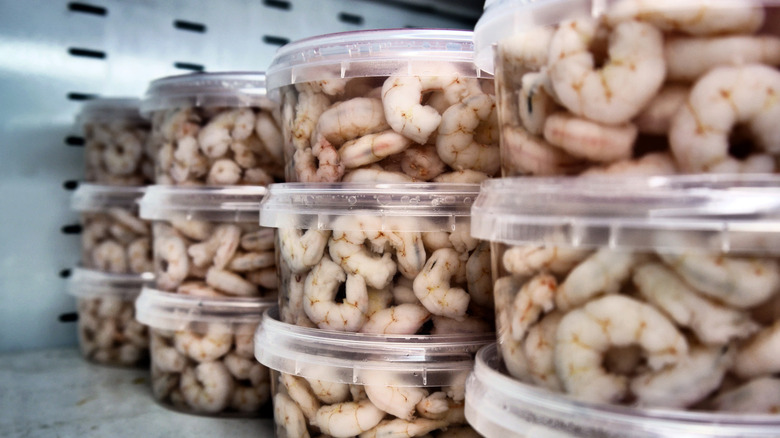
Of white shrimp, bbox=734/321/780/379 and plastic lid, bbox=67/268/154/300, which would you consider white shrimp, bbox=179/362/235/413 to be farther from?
white shrimp, bbox=734/321/780/379

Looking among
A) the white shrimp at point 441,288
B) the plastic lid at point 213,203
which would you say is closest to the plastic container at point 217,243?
the plastic lid at point 213,203

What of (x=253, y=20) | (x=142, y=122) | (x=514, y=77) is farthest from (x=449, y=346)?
(x=253, y=20)

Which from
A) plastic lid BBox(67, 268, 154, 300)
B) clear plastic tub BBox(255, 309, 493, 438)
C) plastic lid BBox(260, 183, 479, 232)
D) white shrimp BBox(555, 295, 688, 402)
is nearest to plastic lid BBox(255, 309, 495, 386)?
clear plastic tub BBox(255, 309, 493, 438)

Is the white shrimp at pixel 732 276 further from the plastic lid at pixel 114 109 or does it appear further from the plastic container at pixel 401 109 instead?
the plastic lid at pixel 114 109

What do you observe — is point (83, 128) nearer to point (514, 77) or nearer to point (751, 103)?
point (514, 77)

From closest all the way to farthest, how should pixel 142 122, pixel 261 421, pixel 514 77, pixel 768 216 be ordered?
pixel 768 216
pixel 514 77
pixel 261 421
pixel 142 122

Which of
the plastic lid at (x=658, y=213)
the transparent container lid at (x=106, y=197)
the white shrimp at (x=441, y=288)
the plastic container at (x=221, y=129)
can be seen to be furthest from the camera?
the transparent container lid at (x=106, y=197)

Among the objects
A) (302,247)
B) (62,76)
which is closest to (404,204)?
(302,247)
